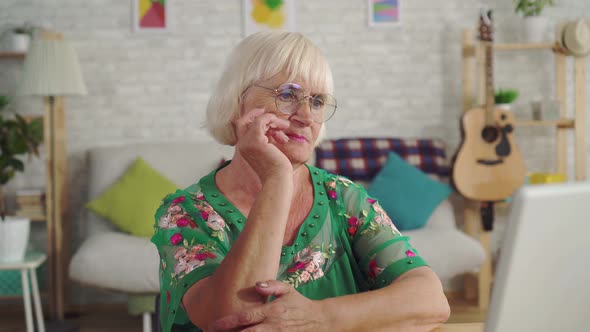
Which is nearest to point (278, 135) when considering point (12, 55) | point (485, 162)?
point (485, 162)

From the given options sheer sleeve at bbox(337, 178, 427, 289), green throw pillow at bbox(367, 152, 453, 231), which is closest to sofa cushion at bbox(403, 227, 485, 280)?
green throw pillow at bbox(367, 152, 453, 231)

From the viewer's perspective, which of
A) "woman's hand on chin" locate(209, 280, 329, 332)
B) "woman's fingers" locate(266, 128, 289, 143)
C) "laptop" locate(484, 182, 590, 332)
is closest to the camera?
"laptop" locate(484, 182, 590, 332)

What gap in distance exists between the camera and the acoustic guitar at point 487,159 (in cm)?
368

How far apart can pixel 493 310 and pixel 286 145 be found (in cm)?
73

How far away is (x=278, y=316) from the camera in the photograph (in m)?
1.04

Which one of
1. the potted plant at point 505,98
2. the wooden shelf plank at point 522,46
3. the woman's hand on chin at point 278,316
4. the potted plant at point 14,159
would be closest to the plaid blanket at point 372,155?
the potted plant at point 505,98

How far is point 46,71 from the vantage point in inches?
135

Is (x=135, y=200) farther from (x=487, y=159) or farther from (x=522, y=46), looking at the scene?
(x=522, y=46)

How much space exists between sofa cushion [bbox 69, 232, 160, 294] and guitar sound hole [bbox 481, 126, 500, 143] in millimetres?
2072

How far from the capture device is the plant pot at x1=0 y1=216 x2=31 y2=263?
10.3 feet

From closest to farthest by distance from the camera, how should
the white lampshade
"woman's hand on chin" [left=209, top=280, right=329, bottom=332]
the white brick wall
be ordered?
"woman's hand on chin" [left=209, top=280, right=329, bottom=332]
the white lampshade
the white brick wall

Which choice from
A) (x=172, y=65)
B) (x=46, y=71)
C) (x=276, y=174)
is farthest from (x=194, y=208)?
(x=172, y=65)

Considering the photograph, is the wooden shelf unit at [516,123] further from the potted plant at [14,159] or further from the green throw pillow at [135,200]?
the potted plant at [14,159]

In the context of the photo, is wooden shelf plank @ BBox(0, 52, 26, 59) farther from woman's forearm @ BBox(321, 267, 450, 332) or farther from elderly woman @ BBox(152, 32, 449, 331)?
woman's forearm @ BBox(321, 267, 450, 332)
